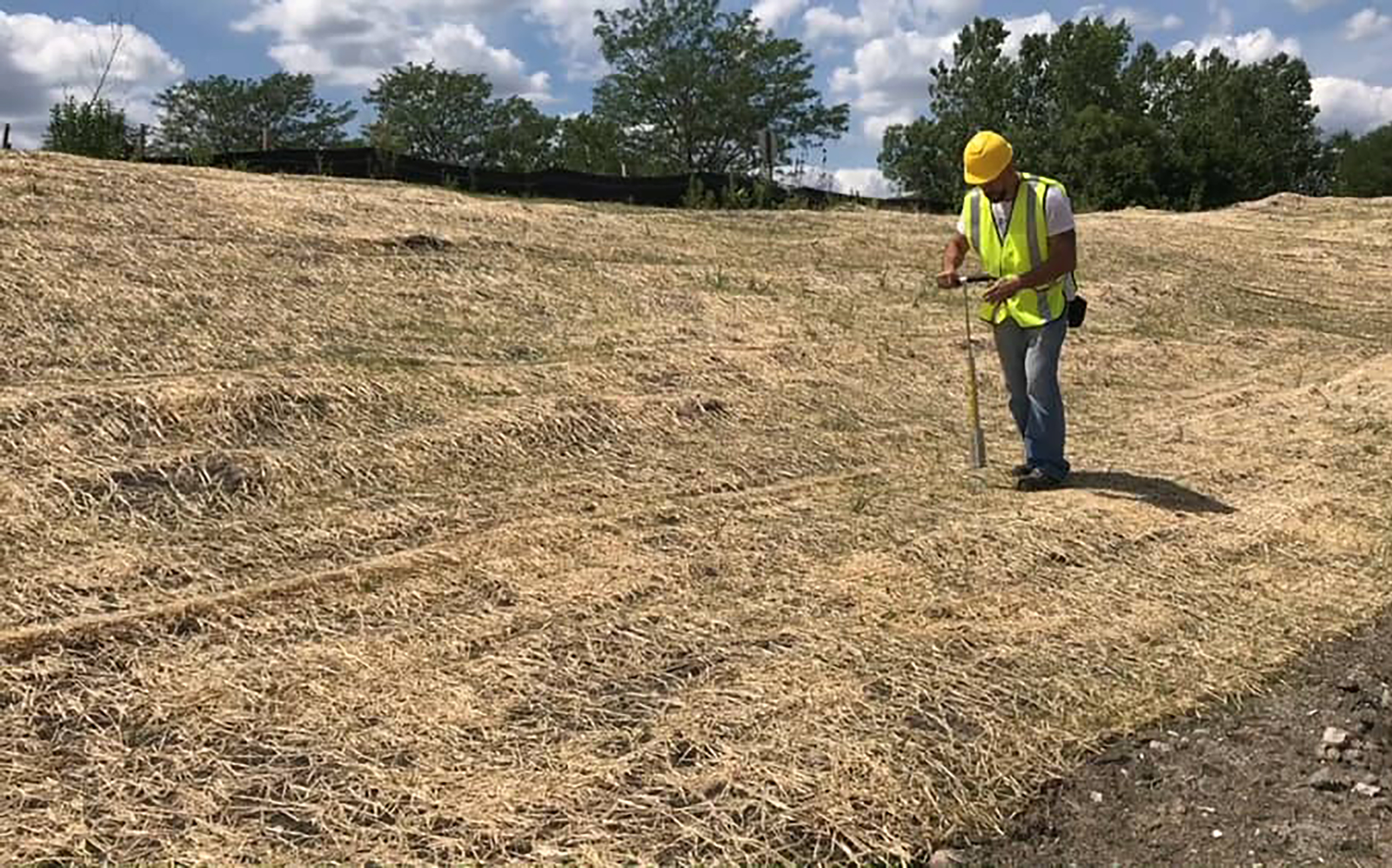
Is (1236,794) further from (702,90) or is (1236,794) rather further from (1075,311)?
(702,90)

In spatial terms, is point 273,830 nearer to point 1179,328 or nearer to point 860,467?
point 860,467

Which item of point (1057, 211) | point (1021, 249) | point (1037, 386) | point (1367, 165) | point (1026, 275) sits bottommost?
point (1037, 386)

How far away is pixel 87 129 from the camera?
1278 cm

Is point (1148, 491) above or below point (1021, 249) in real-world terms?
below

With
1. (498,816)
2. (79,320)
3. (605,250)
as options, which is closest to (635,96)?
(605,250)

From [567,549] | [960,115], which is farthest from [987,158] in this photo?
[960,115]

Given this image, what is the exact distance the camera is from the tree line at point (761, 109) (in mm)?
56438

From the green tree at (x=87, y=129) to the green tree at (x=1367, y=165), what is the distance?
49.0 m

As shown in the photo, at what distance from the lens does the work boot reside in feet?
19.1

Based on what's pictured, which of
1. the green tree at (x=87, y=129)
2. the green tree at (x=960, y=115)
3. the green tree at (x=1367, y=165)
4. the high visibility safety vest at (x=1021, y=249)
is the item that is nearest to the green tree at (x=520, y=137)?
the green tree at (x=960, y=115)

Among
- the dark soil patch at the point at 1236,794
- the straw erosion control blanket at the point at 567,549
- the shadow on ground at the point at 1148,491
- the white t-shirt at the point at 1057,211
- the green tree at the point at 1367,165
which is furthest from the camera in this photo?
the green tree at the point at 1367,165

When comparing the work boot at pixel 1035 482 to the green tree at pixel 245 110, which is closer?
the work boot at pixel 1035 482

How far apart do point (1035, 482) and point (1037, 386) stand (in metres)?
0.46

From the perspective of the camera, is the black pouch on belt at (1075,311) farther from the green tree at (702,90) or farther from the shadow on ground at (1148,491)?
the green tree at (702,90)
